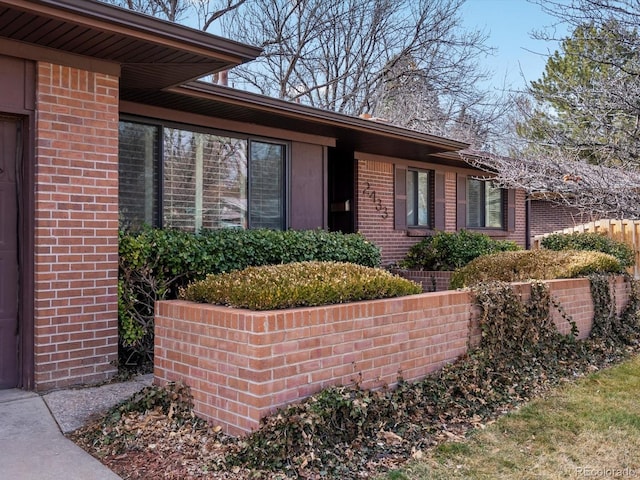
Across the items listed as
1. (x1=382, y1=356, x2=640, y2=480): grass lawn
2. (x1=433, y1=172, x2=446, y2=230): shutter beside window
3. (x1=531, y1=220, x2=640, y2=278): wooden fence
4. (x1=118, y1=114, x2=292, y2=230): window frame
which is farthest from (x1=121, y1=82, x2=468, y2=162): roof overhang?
(x1=531, y1=220, x2=640, y2=278): wooden fence

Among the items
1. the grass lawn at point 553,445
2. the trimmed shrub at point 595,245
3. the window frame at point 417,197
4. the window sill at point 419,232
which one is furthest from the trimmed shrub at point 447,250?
the grass lawn at point 553,445

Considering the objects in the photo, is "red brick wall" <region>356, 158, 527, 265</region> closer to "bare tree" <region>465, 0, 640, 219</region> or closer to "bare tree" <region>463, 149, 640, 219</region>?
"bare tree" <region>463, 149, 640, 219</region>

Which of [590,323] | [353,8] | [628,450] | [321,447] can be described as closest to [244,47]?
[321,447]

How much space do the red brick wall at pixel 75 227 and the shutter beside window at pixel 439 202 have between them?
Result: 327 inches

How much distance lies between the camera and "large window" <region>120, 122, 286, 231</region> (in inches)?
277

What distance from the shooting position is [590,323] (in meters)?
7.61

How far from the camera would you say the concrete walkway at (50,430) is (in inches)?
134

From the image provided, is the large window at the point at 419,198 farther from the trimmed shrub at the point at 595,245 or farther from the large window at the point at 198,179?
the large window at the point at 198,179

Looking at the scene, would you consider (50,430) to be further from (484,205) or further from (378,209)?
(484,205)

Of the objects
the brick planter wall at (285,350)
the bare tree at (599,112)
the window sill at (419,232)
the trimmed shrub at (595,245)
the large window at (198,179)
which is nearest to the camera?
the brick planter wall at (285,350)

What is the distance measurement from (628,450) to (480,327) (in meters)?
1.89

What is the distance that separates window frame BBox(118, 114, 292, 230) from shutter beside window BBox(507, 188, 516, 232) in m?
7.94

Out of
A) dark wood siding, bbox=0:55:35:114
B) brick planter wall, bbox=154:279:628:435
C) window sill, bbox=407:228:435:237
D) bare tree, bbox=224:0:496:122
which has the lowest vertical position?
brick planter wall, bbox=154:279:628:435

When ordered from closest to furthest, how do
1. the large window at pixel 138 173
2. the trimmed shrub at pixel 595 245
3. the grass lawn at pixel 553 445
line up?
the grass lawn at pixel 553 445 < the large window at pixel 138 173 < the trimmed shrub at pixel 595 245
